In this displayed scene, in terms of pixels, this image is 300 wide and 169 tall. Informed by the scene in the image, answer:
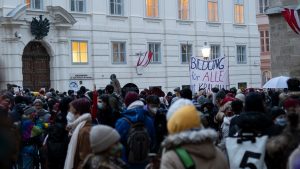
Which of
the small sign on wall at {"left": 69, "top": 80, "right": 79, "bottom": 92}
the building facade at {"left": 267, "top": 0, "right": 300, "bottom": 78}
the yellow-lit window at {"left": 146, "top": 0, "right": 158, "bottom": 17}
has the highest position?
the yellow-lit window at {"left": 146, "top": 0, "right": 158, "bottom": 17}

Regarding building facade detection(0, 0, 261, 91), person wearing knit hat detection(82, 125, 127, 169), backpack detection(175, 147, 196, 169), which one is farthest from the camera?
building facade detection(0, 0, 261, 91)

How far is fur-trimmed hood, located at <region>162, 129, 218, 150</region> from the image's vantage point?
4645 mm

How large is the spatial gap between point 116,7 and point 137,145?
26909 millimetres

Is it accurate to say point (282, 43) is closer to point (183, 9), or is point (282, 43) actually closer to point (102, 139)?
point (102, 139)

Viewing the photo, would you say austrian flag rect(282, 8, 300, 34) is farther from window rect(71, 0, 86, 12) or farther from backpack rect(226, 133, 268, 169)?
window rect(71, 0, 86, 12)

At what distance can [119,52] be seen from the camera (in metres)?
34.3

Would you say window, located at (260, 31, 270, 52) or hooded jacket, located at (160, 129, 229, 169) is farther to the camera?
window, located at (260, 31, 270, 52)

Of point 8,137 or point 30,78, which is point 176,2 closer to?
point 30,78

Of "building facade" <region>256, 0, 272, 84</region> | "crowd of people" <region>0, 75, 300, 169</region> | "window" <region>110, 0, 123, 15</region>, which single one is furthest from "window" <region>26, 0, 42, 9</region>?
"building facade" <region>256, 0, 272, 84</region>

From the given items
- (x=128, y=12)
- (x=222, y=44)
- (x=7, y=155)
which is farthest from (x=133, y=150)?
(x=222, y=44)

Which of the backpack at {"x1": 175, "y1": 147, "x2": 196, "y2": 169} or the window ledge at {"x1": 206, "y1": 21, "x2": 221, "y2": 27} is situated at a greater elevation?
the window ledge at {"x1": 206, "y1": 21, "x2": 221, "y2": 27}

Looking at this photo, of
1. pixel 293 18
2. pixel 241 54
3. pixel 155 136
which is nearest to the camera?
pixel 155 136

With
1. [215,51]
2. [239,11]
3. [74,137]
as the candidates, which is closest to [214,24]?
[215,51]

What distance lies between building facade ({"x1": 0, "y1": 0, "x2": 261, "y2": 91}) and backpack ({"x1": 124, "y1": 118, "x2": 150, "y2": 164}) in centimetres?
2060
